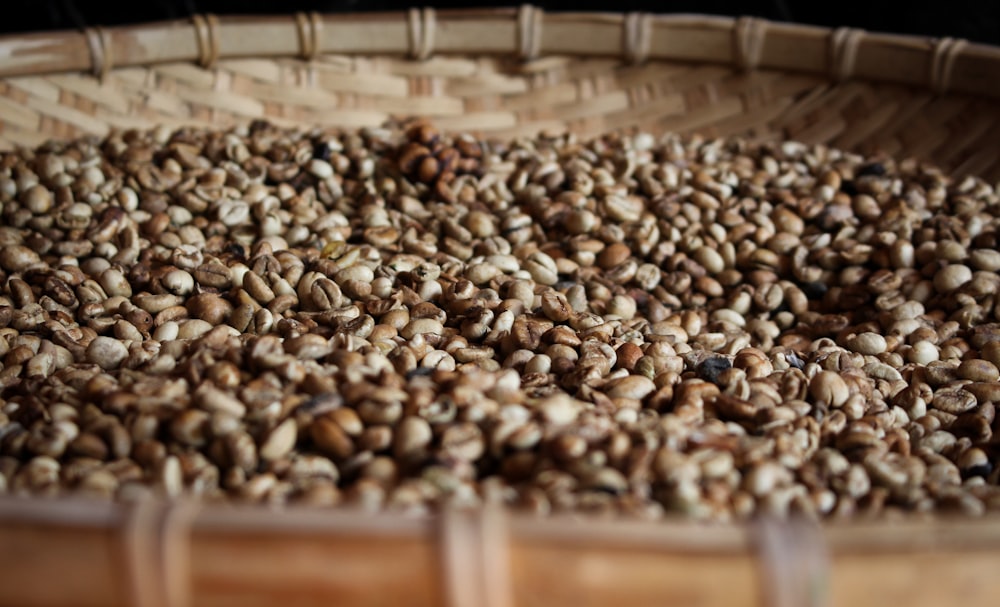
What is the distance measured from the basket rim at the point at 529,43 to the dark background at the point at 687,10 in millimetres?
697

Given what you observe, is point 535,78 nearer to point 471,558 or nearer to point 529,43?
point 529,43

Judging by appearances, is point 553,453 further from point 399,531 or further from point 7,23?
point 7,23

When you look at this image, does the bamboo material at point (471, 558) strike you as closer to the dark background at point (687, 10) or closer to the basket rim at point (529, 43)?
the basket rim at point (529, 43)

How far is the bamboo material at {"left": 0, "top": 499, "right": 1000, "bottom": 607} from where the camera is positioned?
71cm

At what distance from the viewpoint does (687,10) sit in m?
2.77

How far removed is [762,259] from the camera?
5.22 ft

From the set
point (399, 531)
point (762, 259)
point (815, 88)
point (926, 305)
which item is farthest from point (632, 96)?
point (399, 531)

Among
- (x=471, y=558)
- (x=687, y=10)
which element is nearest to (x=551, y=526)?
(x=471, y=558)

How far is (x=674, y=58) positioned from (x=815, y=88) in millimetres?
304

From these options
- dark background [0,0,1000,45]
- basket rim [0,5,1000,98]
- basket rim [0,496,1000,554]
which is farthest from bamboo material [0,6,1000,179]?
basket rim [0,496,1000,554]

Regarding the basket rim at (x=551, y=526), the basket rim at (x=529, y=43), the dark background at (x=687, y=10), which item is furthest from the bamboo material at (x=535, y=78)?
the basket rim at (x=551, y=526)

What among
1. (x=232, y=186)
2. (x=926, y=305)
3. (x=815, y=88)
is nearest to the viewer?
(x=926, y=305)

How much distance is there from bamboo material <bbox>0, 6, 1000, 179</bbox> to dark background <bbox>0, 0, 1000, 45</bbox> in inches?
27.9

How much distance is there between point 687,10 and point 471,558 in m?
2.36
